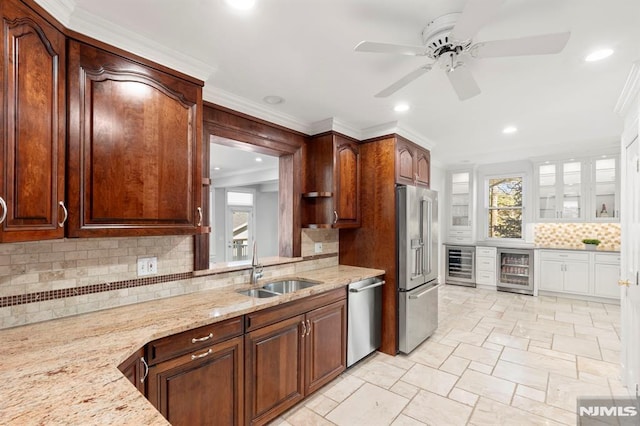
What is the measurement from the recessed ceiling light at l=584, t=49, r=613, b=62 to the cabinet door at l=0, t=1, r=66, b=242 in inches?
122

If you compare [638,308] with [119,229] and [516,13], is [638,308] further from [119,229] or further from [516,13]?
[119,229]

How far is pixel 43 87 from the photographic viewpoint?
4.52 ft

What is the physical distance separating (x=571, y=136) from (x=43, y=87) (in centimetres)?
543

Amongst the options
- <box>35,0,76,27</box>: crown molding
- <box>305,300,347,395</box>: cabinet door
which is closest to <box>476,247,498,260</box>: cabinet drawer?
<box>305,300,347,395</box>: cabinet door

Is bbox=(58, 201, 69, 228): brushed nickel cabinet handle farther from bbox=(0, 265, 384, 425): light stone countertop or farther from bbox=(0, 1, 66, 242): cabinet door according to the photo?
bbox=(0, 265, 384, 425): light stone countertop

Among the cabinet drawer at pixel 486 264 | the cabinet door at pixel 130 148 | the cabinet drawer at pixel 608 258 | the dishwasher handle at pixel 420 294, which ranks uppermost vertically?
the cabinet door at pixel 130 148

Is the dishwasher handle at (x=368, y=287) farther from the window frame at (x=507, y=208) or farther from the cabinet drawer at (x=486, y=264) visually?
the window frame at (x=507, y=208)

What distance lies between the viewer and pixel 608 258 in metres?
4.87

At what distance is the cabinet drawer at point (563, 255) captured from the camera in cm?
507

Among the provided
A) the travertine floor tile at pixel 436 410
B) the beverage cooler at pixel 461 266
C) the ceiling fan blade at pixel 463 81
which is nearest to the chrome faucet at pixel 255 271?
the travertine floor tile at pixel 436 410

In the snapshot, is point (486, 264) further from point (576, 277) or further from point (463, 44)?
point (463, 44)

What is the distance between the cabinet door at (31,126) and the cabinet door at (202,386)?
2.92ft

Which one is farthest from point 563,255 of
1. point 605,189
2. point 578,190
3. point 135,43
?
point 135,43

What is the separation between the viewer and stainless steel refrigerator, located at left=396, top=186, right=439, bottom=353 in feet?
10.3
